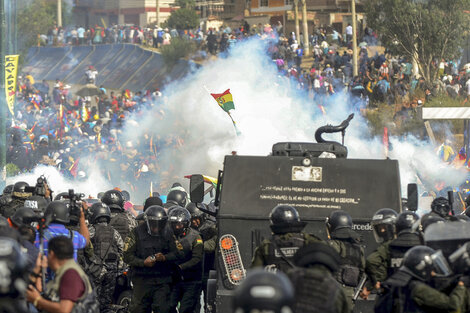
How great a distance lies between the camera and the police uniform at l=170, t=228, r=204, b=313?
1162cm

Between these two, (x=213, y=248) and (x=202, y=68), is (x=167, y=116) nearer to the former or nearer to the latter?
(x=202, y=68)

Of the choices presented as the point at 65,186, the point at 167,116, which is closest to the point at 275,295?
the point at 65,186

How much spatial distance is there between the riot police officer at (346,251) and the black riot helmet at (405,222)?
48 cm

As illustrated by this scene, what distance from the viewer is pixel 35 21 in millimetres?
64000

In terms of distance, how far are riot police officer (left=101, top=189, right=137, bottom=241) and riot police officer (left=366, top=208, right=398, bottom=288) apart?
15.6 feet

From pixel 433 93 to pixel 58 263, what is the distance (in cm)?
2488

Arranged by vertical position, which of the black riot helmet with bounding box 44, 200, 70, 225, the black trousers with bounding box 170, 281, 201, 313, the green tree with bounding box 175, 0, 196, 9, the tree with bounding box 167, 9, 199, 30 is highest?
the green tree with bounding box 175, 0, 196, 9

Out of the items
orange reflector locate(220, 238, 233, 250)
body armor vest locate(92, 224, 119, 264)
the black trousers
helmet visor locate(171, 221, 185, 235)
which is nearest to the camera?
orange reflector locate(220, 238, 233, 250)

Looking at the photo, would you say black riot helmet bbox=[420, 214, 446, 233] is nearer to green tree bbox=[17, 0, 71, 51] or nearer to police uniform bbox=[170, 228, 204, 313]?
police uniform bbox=[170, 228, 204, 313]

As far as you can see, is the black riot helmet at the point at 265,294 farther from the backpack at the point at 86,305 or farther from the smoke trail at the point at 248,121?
the smoke trail at the point at 248,121

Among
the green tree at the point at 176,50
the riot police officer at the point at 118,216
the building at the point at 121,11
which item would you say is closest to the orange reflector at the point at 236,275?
the riot police officer at the point at 118,216

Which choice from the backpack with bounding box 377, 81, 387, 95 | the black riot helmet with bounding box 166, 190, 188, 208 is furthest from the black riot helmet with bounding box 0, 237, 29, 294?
the backpack with bounding box 377, 81, 387, 95

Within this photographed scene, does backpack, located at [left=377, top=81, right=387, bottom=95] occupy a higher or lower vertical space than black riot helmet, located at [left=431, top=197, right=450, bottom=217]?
higher

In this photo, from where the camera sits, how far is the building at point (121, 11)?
7538 cm
